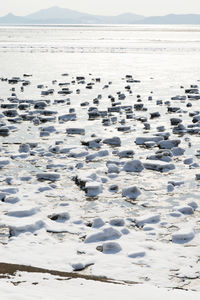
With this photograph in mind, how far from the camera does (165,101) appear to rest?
17.4 m

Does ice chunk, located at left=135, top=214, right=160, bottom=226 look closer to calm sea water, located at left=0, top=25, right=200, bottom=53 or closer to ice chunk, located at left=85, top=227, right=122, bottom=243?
ice chunk, located at left=85, top=227, right=122, bottom=243

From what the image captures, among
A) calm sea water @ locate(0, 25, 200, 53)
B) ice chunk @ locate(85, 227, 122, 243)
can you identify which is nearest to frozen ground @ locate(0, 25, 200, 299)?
ice chunk @ locate(85, 227, 122, 243)

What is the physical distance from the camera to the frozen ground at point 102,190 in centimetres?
566

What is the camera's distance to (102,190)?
8.25 m

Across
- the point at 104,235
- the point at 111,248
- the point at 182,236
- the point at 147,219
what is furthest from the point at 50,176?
the point at 182,236

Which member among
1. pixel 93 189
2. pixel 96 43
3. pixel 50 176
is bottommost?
pixel 93 189

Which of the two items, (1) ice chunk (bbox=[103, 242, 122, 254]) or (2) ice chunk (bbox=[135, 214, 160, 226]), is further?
(2) ice chunk (bbox=[135, 214, 160, 226])

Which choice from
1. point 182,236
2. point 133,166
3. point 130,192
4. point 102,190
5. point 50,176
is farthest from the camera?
point 133,166

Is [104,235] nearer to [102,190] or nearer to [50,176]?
[102,190]

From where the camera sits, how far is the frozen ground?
5.66m

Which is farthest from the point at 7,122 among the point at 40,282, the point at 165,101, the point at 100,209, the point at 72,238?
the point at 40,282

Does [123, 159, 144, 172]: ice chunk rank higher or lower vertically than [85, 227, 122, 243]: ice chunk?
higher

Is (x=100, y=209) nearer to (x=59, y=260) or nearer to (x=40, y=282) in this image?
(x=59, y=260)

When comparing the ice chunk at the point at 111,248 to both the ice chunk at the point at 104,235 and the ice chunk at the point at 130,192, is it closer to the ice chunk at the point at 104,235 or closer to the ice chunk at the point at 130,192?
the ice chunk at the point at 104,235
